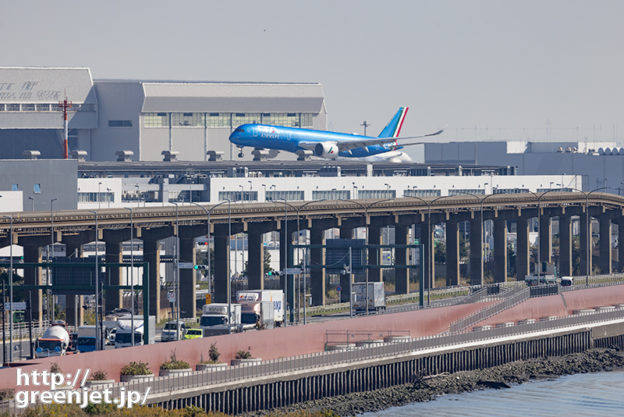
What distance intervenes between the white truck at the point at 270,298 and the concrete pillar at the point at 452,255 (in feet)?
220

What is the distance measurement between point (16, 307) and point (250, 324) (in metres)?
25.0

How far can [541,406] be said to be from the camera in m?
95.1

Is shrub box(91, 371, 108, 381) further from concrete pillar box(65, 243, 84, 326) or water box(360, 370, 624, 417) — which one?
concrete pillar box(65, 243, 84, 326)

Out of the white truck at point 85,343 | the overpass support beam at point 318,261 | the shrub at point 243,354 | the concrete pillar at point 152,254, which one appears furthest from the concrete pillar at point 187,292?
the shrub at point 243,354

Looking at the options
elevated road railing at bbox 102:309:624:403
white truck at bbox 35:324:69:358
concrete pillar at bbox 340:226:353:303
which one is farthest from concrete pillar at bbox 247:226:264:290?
white truck at bbox 35:324:69:358

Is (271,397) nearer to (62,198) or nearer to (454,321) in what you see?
Result: (454,321)

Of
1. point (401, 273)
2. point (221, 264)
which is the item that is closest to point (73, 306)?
point (221, 264)

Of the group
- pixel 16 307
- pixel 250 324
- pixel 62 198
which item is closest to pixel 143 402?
pixel 16 307

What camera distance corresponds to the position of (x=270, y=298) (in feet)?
401

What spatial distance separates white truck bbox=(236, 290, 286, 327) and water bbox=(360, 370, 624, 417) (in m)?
25.4

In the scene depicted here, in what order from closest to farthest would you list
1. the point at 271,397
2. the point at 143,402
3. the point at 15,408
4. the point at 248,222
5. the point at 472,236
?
the point at 15,408 → the point at 143,402 → the point at 271,397 → the point at 248,222 → the point at 472,236

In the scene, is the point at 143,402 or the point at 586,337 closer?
the point at 143,402

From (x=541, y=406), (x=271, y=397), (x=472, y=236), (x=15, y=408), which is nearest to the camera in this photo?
(x=15, y=408)

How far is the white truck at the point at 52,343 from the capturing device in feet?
317
